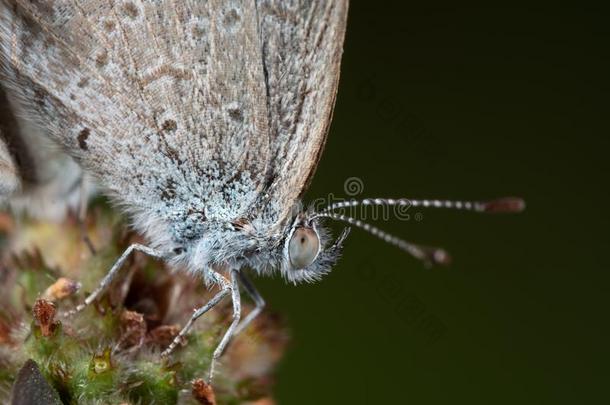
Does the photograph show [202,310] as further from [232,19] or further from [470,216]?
[470,216]

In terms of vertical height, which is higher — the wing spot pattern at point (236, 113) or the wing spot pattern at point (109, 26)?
the wing spot pattern at point (109, 26)

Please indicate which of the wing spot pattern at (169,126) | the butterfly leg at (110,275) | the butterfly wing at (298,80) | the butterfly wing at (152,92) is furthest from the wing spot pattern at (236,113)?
the butterfly leg at (110,275)

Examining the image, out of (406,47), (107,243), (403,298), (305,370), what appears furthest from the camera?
(406,47)

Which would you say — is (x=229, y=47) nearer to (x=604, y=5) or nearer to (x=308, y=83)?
(x=308, y=83)

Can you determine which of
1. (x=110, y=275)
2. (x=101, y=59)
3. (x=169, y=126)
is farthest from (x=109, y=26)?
(x=110, y=275)

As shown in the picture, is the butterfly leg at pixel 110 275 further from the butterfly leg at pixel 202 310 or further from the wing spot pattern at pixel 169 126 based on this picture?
the wing spot pattern at pixel 169 126

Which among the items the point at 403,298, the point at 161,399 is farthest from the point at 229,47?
the point at 403,298

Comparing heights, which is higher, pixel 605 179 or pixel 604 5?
pixel 604 5
